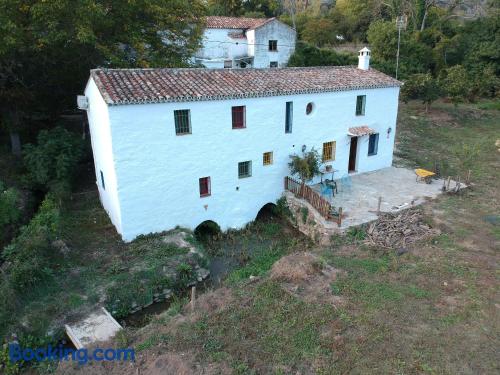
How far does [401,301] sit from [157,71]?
12760 mm

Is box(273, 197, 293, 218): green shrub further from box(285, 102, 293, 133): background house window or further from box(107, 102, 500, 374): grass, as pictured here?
box(285, 102, 293, 133): background house window

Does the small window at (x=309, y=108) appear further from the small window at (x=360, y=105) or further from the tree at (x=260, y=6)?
the tree at (x=260, y=6)

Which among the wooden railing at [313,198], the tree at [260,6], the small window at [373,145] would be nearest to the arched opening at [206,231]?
the wooden railing at [313,198]

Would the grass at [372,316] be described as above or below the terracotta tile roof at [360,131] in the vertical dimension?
below

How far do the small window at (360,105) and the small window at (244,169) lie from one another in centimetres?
705

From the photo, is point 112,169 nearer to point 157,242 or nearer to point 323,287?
point 157,242

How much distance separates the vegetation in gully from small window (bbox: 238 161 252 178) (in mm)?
2501

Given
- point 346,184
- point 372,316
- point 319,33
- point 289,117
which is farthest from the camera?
point 319,33

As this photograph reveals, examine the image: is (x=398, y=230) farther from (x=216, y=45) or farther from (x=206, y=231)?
(x=216, y=45)

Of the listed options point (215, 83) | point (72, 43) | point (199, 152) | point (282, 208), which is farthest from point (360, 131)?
point (72, 43)

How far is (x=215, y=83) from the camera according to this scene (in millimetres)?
17172

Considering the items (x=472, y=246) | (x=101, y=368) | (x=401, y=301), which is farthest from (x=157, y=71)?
(x=472, y=246)

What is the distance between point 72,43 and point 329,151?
14.2 meters

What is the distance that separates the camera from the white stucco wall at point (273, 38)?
40.4m
